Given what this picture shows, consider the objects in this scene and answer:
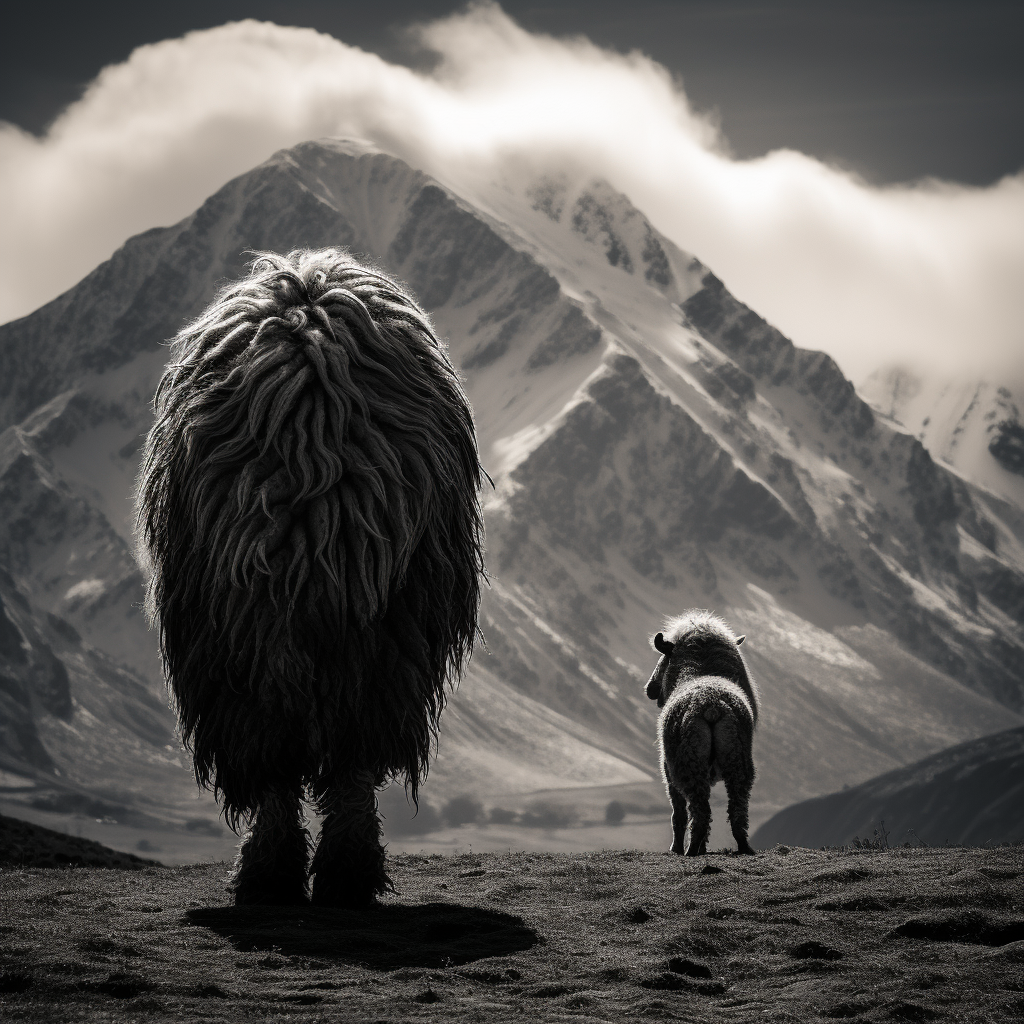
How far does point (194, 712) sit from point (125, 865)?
225 inches

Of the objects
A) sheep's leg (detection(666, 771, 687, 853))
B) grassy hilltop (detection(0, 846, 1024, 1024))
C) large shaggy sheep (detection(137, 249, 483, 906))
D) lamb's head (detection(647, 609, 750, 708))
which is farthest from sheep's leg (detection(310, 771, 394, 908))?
lamb's head (detection(647, 609, 750, 708))

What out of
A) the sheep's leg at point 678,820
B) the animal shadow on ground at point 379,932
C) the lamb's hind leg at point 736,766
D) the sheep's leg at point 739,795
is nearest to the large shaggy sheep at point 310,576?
the animal shadow on ground at point 379,932

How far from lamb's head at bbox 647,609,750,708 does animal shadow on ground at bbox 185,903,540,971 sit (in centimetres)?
701

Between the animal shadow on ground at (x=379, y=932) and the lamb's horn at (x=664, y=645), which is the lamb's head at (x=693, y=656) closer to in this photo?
the lamb's horn at (x=664, y=645)

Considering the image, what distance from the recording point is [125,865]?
14641 mm

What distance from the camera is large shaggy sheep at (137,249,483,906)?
9.33 m

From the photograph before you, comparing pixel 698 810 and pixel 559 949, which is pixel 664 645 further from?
pixel 559 949

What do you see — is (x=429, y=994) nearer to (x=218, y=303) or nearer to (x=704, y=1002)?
(x=704, y=1002)

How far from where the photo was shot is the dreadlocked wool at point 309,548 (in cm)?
932

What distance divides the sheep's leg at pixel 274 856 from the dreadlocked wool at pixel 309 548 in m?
0.15

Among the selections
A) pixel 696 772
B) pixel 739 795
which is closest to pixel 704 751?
pixel 696 772

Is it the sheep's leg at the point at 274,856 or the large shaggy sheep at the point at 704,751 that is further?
the large shaggy sheep at the point at 704,751

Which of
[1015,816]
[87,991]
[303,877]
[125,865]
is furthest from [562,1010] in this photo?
[1015,816]

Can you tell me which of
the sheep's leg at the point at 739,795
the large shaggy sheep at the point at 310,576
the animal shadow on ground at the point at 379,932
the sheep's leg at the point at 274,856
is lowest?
the animal shadow on ground at the point at 379,932
